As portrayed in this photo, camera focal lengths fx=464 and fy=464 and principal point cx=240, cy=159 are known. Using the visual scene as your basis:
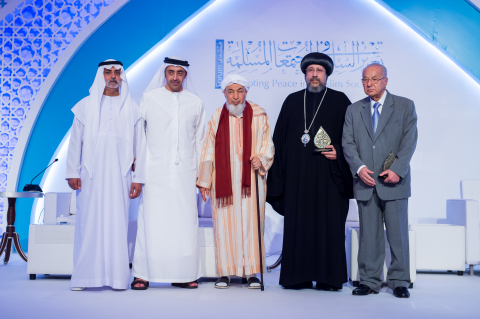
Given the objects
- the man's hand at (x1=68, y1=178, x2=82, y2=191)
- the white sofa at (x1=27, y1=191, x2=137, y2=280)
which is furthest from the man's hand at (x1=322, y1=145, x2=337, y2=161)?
the white sofa at (x1=27, y1=191, x2=137, y2=280)

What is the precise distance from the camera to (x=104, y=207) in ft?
11.0

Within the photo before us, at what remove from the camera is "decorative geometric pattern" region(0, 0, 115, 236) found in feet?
19.2

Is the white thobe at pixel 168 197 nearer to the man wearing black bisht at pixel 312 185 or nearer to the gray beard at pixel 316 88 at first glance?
the man wearing black bisht at pixel 312 185

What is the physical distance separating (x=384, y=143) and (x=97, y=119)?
2.09m

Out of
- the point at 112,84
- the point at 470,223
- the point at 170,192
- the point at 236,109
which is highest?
the point at 112,84

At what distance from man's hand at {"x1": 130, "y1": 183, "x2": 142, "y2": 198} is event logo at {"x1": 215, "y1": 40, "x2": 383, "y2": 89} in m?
2.72

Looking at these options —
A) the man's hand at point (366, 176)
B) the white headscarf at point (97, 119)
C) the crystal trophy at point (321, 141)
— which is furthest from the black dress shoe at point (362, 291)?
the white headscarf at point (97, 119)

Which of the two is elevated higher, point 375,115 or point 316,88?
point 316,88

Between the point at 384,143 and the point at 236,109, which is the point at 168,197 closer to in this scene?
the point at 236,109

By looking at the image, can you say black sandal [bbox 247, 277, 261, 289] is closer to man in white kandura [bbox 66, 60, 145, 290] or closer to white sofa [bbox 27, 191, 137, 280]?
man in white kandura [bbox 66, 60, 145, 290]

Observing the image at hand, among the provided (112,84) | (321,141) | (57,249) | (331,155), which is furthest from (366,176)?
(57,249)

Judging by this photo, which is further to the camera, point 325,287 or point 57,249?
point 57,249

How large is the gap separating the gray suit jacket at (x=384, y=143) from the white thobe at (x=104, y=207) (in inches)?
61.6

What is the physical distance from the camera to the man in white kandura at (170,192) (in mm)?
3402
